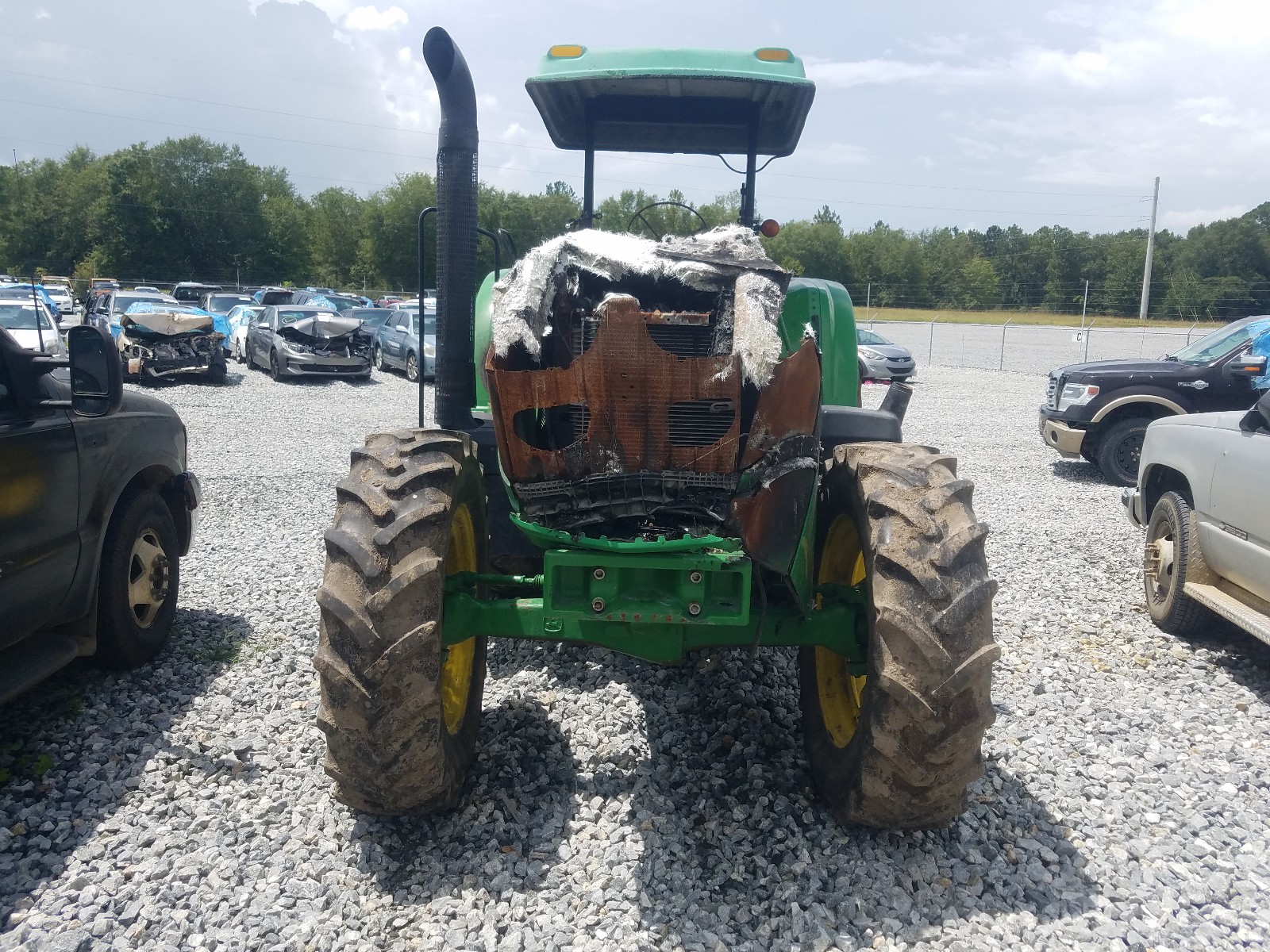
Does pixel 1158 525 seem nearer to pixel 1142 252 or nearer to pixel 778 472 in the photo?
pixel 778 472

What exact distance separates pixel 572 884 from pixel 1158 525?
4895 mm

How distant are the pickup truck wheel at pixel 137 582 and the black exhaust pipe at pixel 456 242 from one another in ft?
5.93

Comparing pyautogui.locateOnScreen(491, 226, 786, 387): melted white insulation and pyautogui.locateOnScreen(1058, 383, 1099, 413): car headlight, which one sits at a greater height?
pyautogui.locateOnScreen(491, 226, 786, 387): melted white insulation

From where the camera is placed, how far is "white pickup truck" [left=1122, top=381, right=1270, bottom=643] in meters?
5.21

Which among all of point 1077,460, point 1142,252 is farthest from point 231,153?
point 1077,460

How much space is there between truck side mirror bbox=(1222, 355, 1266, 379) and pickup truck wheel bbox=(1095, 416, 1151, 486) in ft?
3.24

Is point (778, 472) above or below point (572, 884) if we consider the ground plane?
above

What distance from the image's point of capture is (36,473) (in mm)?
4203

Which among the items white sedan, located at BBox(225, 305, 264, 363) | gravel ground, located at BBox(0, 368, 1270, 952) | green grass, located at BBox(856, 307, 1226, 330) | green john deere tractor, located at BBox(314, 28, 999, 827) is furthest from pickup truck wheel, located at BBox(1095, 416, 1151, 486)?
green grass, located at BBox(856, 307, 1226, 330)

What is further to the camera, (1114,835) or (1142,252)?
(1142,252)

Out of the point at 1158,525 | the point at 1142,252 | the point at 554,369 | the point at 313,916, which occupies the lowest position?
the point at 313,916

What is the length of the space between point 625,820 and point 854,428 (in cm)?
199

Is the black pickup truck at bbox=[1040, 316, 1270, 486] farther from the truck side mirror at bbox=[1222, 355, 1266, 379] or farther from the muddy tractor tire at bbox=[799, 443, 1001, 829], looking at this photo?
the muddy tractor tire at bbox=[799, 443, 1001, 829]

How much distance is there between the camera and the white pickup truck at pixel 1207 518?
17.1 feet
